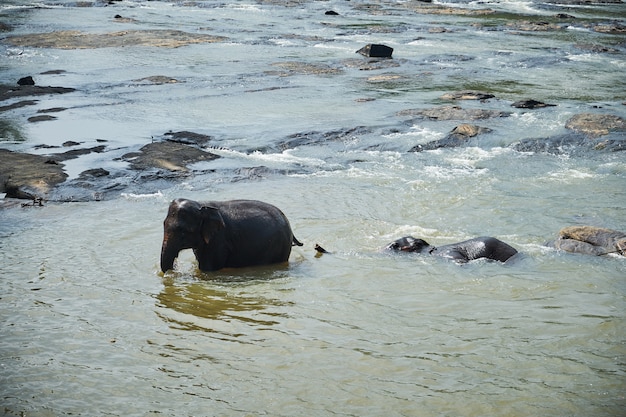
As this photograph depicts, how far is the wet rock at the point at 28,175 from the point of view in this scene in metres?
12.6

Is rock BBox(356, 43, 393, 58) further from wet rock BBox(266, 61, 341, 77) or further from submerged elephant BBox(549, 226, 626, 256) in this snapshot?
submerged elephant BBox(549, 226, 626, 256)

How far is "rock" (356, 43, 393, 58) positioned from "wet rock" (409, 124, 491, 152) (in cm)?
1061

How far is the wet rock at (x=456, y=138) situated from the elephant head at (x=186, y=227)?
751cm

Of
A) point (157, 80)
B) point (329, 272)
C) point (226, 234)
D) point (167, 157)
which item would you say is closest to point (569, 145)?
point (167, 157)

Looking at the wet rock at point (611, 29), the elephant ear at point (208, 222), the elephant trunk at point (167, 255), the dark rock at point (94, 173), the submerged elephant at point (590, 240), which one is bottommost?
the submerged elephant at point (590, 240)

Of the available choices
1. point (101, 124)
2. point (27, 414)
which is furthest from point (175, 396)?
point (101, 124)

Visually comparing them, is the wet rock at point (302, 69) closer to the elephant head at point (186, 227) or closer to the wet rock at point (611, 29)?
the wet rock at point (611, 29)

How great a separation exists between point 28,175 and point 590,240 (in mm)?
8585

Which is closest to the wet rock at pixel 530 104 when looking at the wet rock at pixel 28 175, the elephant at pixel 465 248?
the elephant at pixel 465 248

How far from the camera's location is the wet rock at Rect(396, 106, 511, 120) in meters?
18.3

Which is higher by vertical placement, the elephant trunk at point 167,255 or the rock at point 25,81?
the rock at point 25,81

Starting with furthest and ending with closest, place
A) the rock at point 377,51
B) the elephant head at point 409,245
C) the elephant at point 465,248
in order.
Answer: the rock at point 377,51
the elephant head at point 409,245
the elephant at point 465,248

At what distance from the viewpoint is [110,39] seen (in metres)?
30.9

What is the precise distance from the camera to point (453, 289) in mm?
8938
